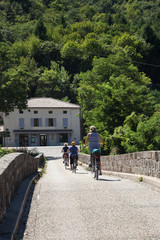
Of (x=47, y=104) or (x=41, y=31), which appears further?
(x=41, y=31)

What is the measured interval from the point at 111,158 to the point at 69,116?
56208 millimetres

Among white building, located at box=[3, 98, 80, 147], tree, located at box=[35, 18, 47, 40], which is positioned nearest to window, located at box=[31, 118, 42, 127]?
white building, located at box=[3, 98, 80, 147]

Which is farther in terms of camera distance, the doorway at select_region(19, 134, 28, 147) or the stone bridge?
the doorway at select_region(19, 134, 28, 147)

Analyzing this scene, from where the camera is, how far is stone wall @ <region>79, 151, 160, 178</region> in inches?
386

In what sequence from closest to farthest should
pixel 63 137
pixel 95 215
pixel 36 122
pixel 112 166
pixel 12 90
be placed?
pixel 95 215
pixel 112 166
pixel 12 90
pixel 36 122
pixel 63 137

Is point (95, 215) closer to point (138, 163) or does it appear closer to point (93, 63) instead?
point (138, 163)

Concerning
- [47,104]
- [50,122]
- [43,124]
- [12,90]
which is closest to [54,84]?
[47,104]

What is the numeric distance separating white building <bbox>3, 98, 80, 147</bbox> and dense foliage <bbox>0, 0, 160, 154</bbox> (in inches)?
140

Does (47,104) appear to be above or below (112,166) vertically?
above

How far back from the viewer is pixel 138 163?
11.7 meters

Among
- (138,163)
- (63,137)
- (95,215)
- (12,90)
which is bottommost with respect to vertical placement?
(95,215)

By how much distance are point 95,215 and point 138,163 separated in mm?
5956

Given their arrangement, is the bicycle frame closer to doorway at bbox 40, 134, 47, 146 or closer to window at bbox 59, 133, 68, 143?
doorway at bbox 40, 134, 47, 146

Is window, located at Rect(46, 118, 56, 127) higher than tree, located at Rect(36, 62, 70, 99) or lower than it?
lower
